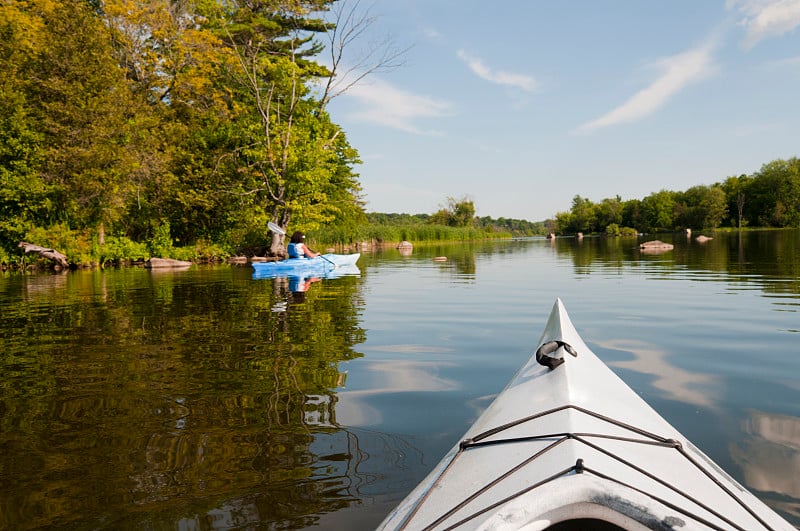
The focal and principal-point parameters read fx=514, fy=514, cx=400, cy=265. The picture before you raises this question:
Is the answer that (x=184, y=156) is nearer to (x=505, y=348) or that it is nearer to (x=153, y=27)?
(x=153, y=27)

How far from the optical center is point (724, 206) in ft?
283

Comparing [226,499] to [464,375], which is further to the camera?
[464,375]

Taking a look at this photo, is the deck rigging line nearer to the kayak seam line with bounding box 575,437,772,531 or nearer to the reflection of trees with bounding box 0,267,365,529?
the kayak seam line with bounding box 575,437,772,531

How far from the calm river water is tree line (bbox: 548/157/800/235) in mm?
89498

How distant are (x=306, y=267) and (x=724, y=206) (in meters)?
89.6

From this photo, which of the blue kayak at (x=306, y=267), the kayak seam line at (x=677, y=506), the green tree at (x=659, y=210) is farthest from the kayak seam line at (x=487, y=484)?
the green tree at (x=659, y=210)

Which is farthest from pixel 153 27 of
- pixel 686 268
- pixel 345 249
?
pixel 686 268

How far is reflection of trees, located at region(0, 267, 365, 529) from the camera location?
2.66m

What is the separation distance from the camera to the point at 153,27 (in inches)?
1121

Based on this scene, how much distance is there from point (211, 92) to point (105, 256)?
39.1 ft

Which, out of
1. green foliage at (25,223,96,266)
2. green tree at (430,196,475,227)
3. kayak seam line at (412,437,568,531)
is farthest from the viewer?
green tree at (430,196,475,227)

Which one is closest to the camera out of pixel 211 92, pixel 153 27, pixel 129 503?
pixel 129 503

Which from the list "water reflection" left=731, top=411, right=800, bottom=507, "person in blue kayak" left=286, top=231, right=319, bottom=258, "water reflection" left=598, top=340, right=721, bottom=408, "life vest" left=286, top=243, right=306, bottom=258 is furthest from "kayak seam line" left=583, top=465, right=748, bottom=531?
"life vest" left=286, top=243, right=306, bottom=258

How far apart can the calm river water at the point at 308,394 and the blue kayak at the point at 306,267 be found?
24.3ft
